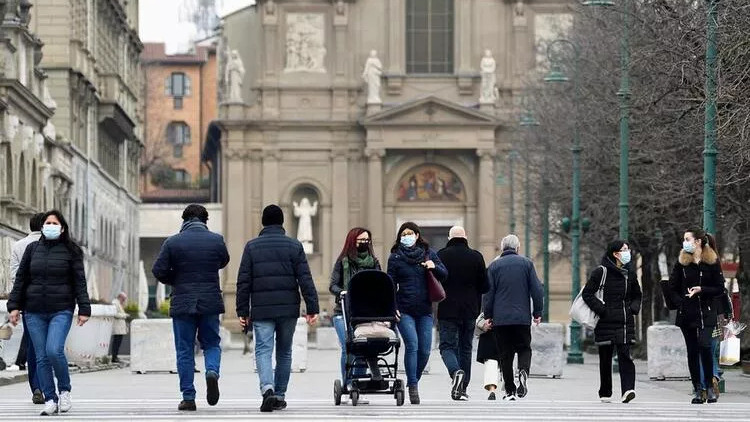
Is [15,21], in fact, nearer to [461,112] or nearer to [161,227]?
[461,112]

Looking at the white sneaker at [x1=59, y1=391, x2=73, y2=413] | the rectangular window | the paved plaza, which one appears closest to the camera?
the paved plaza

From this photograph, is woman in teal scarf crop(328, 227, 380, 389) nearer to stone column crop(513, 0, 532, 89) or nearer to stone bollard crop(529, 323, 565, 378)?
stone bollard crop(529, 323, 565, 378)

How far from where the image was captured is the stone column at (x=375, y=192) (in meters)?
89.0

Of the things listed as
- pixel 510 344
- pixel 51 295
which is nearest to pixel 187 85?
pixel 510 344

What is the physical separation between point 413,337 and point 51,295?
14.7ft

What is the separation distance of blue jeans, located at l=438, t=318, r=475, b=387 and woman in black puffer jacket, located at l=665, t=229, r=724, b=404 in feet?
7.82

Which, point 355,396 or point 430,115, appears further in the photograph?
point 430,115

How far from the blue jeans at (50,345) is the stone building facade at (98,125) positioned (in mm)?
30850

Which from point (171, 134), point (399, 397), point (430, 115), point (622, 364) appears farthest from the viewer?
point (171, 134)

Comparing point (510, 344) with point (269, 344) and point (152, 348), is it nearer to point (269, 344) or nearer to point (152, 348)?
point (269, 344)

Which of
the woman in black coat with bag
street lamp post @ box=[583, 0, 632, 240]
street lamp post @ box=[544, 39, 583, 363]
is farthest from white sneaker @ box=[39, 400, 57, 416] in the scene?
street lamp post @ box=[544, 39, 583, 363]

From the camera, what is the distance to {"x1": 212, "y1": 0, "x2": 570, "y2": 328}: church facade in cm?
8950

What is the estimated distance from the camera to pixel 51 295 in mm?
20812

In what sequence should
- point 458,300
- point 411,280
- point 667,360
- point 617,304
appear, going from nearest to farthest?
point 411,280, point 617,304, point 458,300, point 667,360
